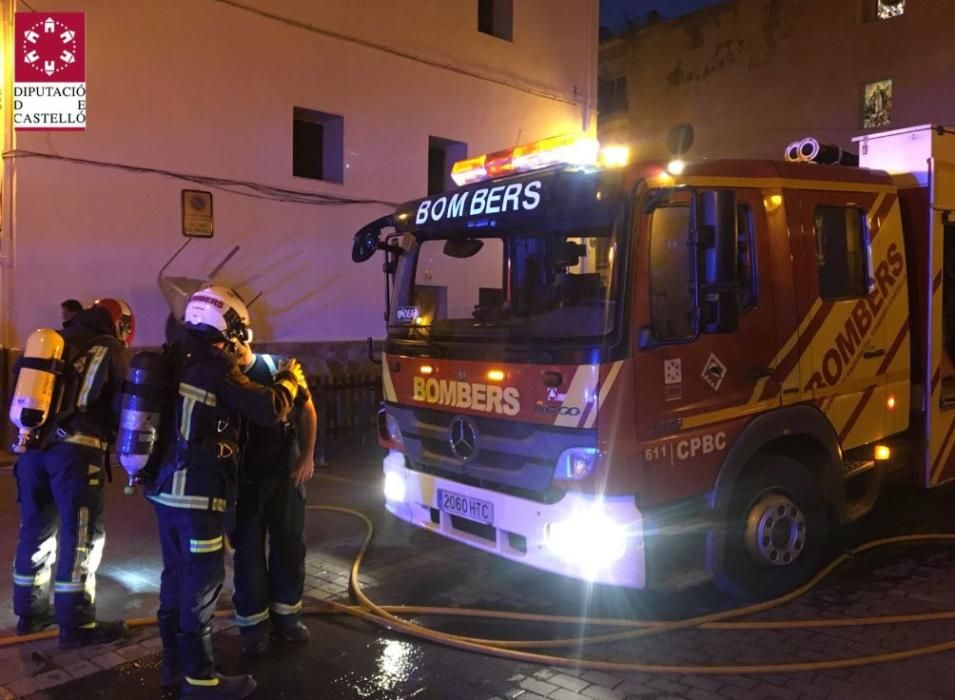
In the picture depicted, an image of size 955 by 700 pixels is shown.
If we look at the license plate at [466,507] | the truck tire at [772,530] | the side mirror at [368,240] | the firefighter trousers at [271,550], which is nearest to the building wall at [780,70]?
the side mirror at [368,240]

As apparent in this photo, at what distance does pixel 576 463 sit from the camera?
4301 mm

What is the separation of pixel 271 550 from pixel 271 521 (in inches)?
7.1

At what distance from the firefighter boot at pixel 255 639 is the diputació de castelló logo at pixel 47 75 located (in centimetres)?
630

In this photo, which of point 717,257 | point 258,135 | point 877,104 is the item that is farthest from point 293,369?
point 877,104

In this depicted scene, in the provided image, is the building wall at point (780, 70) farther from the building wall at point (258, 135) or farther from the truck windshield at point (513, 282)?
the truck windshield at point (513, 282)

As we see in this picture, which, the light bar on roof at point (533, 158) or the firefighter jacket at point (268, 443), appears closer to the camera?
the firefighter jacket at point (268, 443)

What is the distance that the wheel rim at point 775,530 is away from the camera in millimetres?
4914

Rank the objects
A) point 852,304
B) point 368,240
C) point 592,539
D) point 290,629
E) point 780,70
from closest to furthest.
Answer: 1. point 592,539
2. point 290,629
3. point 852,304
4. point 368,240
5. point 780,70

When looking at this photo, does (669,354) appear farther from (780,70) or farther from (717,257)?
(780,70)

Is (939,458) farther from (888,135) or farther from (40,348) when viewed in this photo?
(40,348)

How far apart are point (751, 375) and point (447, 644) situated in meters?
2.28

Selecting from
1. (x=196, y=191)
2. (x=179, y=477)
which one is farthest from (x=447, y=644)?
(x=196, y=191)

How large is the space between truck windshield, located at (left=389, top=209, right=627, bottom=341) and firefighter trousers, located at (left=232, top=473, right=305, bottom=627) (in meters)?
1.43

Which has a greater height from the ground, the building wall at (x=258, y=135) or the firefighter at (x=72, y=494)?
the building wall at (x=258, y=135)
